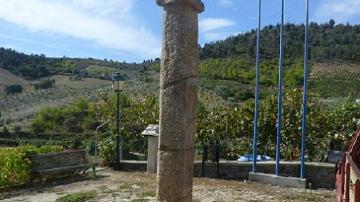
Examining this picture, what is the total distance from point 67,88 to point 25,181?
172 ft

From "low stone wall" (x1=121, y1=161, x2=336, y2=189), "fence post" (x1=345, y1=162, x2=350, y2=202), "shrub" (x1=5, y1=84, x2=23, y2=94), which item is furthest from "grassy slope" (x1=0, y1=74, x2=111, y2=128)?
"fence post" (x1=345, y1=162, x2=350, y2=202)

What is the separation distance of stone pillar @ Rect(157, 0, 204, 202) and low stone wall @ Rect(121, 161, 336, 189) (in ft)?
28.6

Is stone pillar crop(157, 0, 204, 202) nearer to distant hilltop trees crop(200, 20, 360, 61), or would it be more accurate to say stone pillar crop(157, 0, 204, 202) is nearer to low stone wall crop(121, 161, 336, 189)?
low stone wall crop(121, 161, 336, 189)

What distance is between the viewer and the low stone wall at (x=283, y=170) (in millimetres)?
14535

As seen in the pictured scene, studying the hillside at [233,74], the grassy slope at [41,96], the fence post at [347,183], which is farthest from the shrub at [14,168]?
the grassy slope at [41,96]

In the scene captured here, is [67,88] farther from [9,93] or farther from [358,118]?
[358,118]

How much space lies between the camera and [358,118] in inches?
656

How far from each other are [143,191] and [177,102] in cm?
675

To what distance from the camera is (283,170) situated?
585 inches

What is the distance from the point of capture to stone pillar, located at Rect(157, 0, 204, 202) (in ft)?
20.3

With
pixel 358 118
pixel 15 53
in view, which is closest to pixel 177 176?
pixel 358 118

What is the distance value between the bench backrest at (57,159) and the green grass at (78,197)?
8.16ft

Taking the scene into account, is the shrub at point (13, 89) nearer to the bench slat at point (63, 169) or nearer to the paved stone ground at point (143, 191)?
the bench slat at point (63, 169)

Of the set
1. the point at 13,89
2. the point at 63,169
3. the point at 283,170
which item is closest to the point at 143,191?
the point at 63,169
